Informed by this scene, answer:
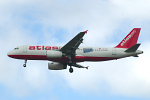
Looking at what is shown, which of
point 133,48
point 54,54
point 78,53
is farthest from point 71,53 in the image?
point 133,48

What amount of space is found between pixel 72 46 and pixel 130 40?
506 inches

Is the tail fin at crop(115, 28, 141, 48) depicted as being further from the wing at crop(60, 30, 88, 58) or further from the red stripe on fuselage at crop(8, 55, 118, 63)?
the wing at crop(60, 30, 88, 58)

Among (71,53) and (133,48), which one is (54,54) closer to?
(71,53)

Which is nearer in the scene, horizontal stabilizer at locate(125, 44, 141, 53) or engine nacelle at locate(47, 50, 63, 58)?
engine nacelle at locate(47, 50, 63, 58)

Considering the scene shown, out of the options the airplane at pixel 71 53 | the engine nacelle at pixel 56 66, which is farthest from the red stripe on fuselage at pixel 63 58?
the engine nacelle at pixel 56 66

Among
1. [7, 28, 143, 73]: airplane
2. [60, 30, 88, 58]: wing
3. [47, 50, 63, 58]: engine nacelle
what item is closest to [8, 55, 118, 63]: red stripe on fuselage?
[7, 28, 143, 73]: airplane

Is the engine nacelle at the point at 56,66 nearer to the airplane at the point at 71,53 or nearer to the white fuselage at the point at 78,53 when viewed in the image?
the airplane at the point at 71,53

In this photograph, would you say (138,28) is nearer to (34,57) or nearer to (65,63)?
(65,63)

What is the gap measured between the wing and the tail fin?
9715mm

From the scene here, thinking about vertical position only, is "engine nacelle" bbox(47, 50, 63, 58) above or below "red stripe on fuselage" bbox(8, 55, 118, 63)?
above

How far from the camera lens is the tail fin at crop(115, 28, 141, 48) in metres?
83.6

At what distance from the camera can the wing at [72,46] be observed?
76.1m

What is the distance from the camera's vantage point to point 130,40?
8419cm

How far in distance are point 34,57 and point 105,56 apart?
13.6 m
